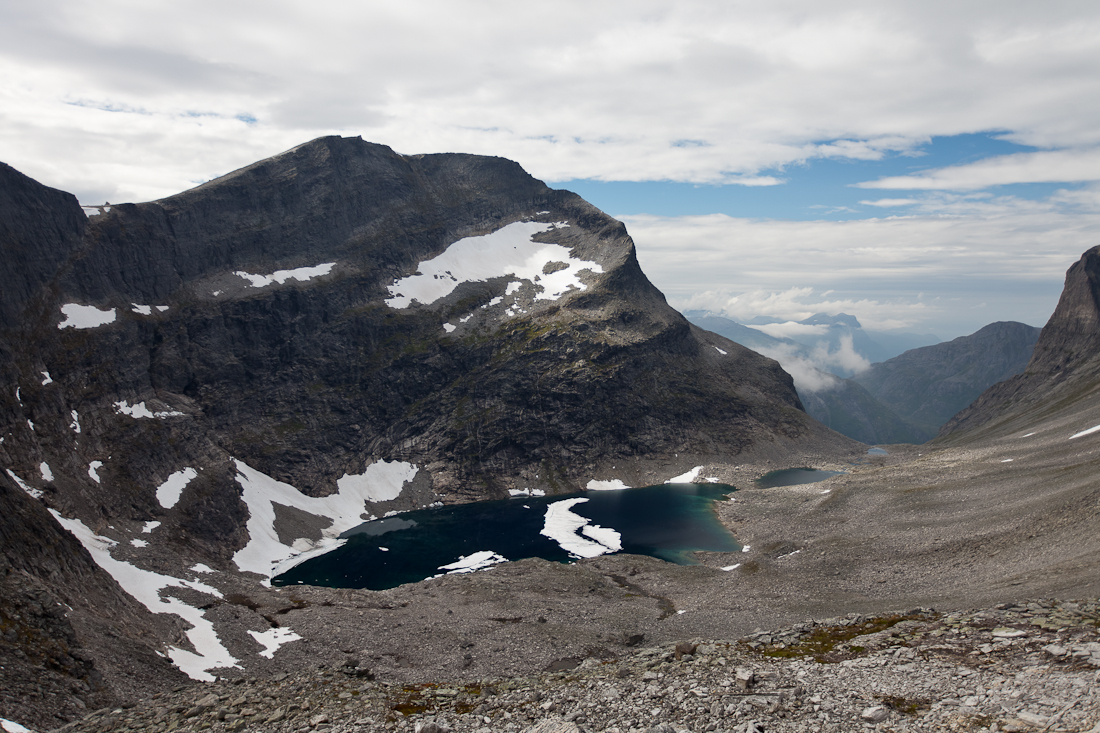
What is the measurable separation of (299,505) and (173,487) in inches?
934

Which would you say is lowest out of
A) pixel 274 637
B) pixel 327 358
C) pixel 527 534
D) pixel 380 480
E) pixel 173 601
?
pixel 527 534

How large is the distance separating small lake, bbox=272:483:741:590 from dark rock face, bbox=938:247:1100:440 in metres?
82.3

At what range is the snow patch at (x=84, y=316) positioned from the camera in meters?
105

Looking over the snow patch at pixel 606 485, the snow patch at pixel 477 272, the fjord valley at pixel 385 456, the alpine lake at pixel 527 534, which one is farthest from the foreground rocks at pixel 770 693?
the snow patch at pixel 477 272

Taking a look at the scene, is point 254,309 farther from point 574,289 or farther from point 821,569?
point 821,569

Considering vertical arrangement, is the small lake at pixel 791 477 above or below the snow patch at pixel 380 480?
below

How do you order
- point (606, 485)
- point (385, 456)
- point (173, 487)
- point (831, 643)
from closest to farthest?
point (831, 643)
point (173, 487)
point (385, 456)
point (606, 485)

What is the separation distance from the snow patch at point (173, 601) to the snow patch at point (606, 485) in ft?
294

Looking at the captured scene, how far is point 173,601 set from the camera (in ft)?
195

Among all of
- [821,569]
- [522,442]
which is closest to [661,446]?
[522,442]

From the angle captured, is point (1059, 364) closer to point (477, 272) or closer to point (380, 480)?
point (477, 272)

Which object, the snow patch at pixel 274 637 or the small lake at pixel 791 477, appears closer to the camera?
the snow patch at pixel 274 637

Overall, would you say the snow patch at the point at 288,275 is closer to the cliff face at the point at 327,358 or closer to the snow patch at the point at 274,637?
the cliff face at the point at 327,358

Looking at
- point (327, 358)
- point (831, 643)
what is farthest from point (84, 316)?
point (831, 643)
